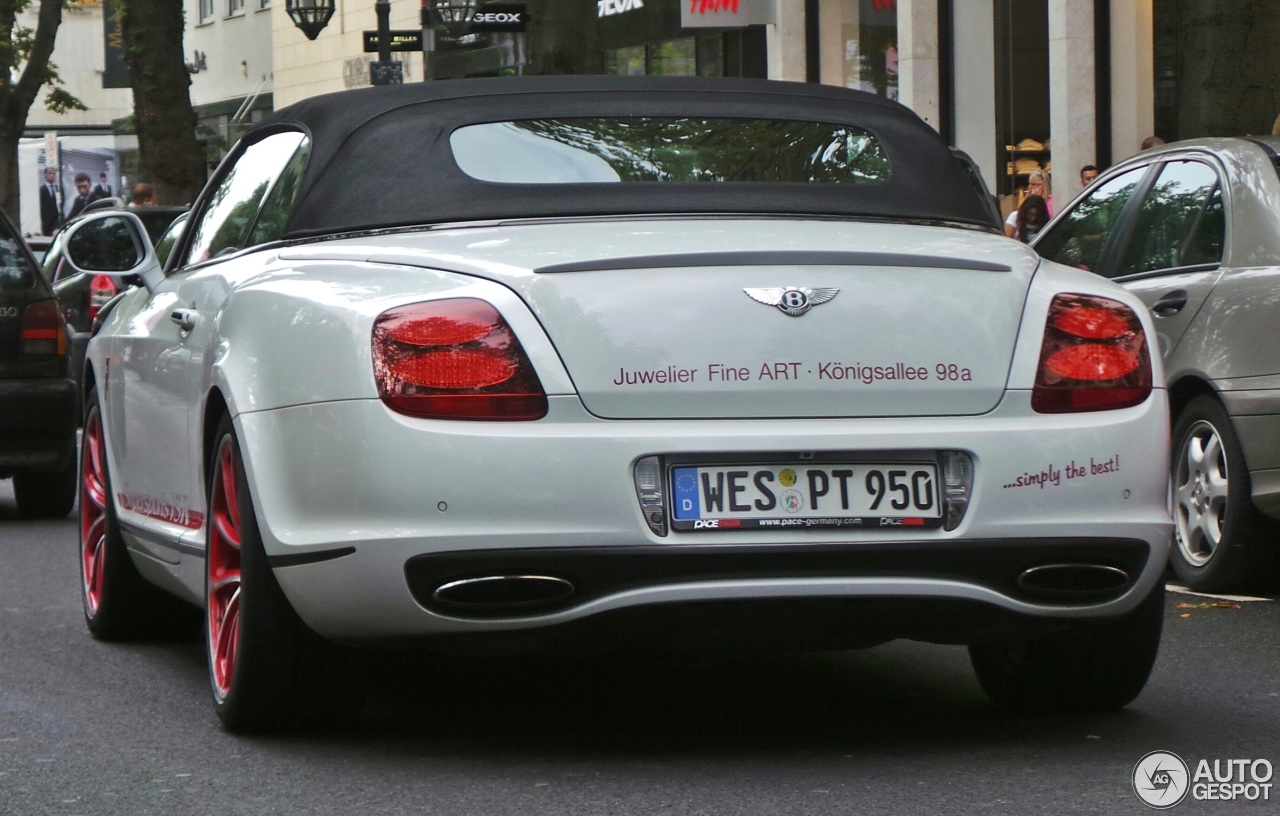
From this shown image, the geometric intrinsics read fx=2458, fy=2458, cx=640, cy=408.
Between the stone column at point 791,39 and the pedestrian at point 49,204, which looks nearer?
the stone column at point 791,39

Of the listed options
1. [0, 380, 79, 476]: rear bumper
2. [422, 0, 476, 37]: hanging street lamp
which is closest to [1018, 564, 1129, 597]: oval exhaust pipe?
[0, 380, 79, 476]: rear bumper

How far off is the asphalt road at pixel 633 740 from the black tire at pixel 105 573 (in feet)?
0.50

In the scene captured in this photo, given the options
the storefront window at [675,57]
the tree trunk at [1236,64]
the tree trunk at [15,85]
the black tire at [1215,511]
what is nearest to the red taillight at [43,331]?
the black tire at [1215,511]

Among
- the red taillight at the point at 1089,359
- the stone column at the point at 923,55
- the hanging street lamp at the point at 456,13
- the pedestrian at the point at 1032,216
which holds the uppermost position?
the hanging street lamp at the point at 456,13

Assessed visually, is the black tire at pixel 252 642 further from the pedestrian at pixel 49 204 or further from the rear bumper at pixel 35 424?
the pedestrian at pixel 49 204

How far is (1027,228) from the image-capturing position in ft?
62.2

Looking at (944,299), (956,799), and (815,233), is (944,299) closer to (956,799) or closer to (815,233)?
(815,233)

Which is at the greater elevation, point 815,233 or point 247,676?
point 815,233

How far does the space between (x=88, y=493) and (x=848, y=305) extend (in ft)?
11.1

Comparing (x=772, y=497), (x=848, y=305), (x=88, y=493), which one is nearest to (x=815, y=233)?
(x=848, y=305)

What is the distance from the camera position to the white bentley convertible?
470 cm

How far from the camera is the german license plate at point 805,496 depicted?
4711mm

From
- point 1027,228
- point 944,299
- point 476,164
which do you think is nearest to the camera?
point 944,299

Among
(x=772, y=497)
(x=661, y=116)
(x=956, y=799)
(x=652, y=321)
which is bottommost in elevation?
(x=956, y=799)
